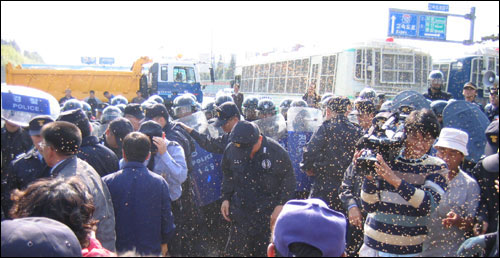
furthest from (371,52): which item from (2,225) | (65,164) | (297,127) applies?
(2,225)

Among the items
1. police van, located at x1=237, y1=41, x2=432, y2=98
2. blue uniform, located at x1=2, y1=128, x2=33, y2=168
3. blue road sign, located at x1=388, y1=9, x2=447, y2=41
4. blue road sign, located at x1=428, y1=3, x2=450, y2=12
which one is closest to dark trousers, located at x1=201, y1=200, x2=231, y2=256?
blue uniform, located at x1=2, y1=128, x2=33, y2=168

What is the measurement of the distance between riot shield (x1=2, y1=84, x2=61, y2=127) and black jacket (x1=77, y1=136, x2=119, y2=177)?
16.4 inches

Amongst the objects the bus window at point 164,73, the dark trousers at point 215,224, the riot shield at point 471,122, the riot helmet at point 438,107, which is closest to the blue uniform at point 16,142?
the dark trousers at point 215,224

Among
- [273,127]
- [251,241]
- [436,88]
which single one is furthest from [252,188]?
[436,88]

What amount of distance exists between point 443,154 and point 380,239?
2.61 ft

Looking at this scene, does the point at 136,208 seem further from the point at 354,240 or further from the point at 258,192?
the point at 354,240

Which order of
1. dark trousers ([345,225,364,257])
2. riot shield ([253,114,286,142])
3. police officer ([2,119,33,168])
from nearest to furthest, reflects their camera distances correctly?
dark trousers ([345,225,364,257]), police officer ([2,119,33,168]), riot shield ([253,114,286,142])

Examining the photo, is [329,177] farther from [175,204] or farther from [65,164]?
[65,164]

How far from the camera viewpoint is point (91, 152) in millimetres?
3193

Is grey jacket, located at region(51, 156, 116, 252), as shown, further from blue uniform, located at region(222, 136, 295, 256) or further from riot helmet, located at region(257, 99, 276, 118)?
riot helmet, located at region(257, 99, 276, 118)

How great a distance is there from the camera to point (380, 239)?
2400 millimetres

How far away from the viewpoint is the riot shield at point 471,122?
3512mm

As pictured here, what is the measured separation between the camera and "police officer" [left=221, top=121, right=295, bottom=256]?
347cm

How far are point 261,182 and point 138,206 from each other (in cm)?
114
